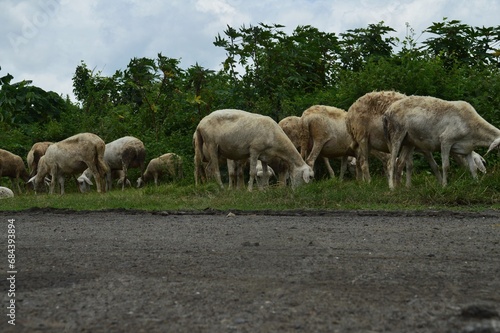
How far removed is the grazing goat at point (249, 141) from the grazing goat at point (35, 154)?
10.7 m

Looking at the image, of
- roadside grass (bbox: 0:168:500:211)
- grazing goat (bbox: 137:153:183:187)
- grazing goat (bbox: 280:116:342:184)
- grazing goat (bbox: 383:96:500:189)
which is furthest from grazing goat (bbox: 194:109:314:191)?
grazing goat (bbox: 137:153:183:187)

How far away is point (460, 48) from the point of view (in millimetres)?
23484

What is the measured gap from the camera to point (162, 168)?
81.2 feet

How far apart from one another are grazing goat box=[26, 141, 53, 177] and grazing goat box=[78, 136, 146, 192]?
178 cm

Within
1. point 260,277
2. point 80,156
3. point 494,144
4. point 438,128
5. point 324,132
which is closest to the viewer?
point 260,277

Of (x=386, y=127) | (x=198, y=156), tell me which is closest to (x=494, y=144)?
(x=386, y=127)

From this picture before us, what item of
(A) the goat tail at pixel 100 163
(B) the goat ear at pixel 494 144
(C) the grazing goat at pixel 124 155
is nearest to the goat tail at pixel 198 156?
(A) the goat tail at pixel 100 163

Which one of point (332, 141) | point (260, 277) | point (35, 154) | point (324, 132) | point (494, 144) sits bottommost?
point (260, 277)

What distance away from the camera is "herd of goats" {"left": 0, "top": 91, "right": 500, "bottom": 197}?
544 inches

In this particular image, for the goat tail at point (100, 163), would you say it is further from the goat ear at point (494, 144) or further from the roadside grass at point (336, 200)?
the goat ear at point (494, 144)

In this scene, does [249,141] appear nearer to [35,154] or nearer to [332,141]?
[332,141]

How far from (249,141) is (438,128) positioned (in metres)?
4.56

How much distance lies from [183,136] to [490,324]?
20.6 meters

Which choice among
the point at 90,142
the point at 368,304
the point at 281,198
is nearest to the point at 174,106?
the point at 90,142
